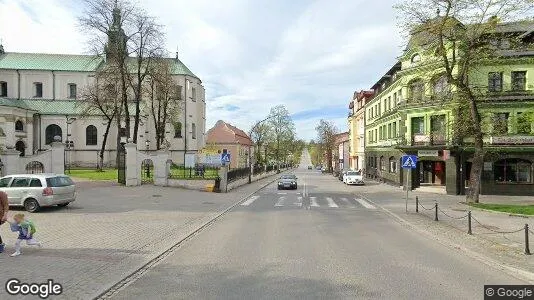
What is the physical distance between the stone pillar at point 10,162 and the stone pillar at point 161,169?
359 inches

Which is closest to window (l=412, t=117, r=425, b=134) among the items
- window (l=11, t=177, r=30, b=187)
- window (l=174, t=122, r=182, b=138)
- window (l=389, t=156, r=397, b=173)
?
window (l=389, t=156, r=397, b=173)

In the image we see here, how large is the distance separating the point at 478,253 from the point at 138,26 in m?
35.5

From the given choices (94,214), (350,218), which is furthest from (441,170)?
(94,214)

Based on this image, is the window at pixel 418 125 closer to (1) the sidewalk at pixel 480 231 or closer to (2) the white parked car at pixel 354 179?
(2) the white parked car at pixel 354 179

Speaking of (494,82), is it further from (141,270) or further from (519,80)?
(141,270)

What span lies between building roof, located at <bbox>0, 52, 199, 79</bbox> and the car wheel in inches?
1764

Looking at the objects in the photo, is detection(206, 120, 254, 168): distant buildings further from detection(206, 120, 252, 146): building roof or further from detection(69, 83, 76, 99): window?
detection(69, 83, 76, 99): window

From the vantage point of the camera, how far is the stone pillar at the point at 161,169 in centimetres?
3228

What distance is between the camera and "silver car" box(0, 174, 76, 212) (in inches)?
689

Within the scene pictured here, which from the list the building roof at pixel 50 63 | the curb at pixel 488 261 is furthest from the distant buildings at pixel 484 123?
the building roof at pixel 50 63

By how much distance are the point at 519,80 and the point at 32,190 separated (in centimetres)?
3213

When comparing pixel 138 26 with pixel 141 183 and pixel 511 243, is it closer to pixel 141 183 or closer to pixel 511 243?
pixel 141 183

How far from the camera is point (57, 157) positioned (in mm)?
30547

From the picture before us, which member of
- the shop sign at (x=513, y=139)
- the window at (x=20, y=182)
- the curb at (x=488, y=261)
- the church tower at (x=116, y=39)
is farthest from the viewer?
the church tower at (x=116, y=39)
